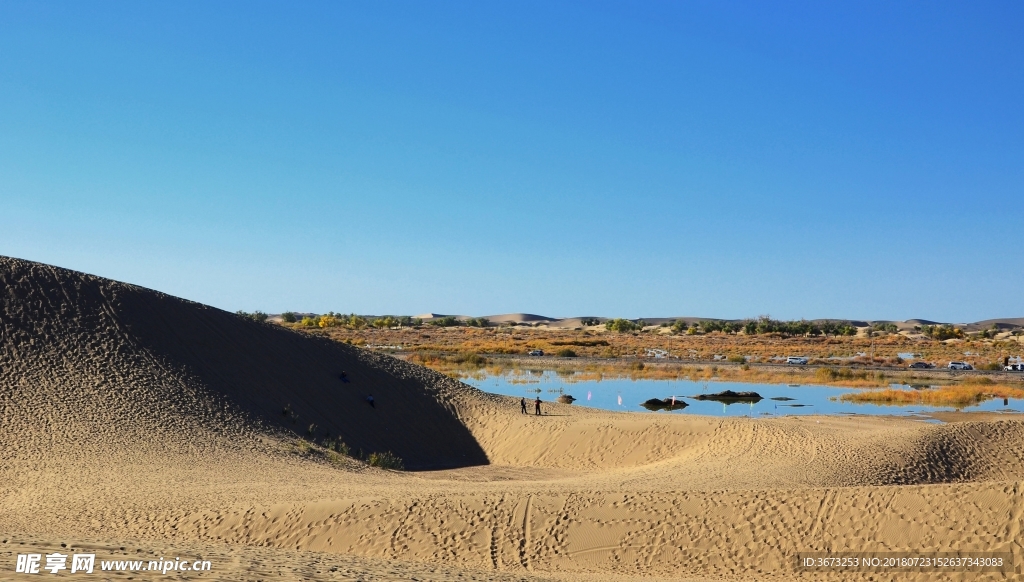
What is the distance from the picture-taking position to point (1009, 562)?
43.2 feet

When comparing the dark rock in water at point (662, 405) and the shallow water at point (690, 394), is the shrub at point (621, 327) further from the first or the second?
the dark rock in water at point (662, 405)

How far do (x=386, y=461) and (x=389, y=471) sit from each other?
2.83 m

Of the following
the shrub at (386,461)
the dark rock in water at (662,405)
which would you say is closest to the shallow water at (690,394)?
the dark rock in water at (662,405)

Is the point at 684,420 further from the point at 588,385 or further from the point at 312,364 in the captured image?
the point at 588,385

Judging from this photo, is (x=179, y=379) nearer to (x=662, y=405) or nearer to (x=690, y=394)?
(x=662, y=405)

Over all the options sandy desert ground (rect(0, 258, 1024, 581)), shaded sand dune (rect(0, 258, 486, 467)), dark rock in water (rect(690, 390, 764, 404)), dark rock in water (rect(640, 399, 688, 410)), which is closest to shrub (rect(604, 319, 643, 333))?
dark rock in water (rect(690, 390, 764, 404))

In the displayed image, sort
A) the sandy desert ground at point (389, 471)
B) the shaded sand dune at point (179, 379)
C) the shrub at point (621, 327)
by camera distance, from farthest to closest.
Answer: the shrub at point (621, 327)
the shaded sand dune at point (179, 379)
the sandy desert ground at point (389, 471)

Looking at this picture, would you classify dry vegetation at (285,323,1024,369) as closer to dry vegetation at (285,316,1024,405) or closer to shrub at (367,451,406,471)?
dry vegetation at (285,316,1024,405)

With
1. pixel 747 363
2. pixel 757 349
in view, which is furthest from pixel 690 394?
pixel 757 349

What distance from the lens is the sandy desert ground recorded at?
14555 millimetres

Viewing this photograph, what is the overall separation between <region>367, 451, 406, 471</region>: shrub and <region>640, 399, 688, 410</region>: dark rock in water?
17.5 m

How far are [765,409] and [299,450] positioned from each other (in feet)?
84.2

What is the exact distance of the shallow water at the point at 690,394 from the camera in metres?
43.8

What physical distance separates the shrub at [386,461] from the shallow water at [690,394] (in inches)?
620
